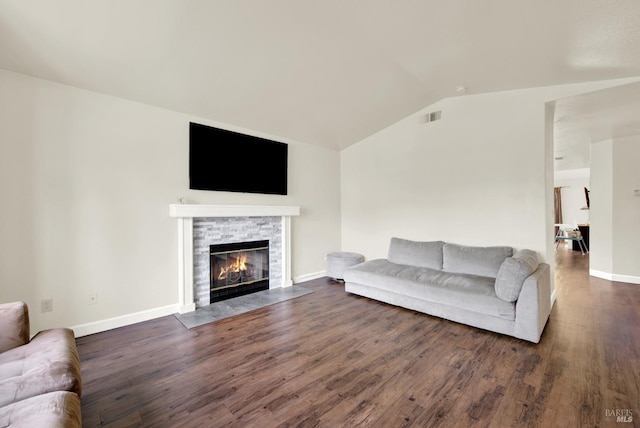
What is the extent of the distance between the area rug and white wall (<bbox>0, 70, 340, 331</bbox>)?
39 centimetres

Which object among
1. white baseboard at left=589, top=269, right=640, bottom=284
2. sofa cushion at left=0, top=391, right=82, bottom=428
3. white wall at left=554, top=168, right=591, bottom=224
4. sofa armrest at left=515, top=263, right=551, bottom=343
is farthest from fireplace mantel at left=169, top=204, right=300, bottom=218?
white wall at left=554, top=168, right=591, bottom=224

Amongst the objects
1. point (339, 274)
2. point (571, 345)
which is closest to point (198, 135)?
point (339, 274)

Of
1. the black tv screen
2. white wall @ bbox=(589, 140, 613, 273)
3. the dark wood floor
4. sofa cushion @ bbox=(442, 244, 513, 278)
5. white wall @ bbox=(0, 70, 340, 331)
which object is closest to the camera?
the dark wood floor

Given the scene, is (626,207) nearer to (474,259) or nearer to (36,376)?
(474,259)

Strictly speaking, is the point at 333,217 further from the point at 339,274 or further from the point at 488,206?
the point at 488,206

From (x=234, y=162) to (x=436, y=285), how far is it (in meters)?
3.10

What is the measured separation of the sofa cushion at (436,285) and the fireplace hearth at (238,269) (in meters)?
1.36

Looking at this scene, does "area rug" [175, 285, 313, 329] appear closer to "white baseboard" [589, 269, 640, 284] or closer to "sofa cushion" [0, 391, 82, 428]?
"sofa cushion" [0, 391, 82, 428]

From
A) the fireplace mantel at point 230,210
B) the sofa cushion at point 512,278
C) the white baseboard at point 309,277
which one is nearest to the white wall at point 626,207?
the sofa cushion at point 512,278

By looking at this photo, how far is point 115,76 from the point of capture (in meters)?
2.71

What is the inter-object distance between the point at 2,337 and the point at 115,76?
7.65 ft

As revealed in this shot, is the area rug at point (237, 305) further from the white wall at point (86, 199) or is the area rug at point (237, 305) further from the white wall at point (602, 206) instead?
the white wall at point (602, 206)

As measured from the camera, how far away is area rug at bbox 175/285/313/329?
322 centimetres

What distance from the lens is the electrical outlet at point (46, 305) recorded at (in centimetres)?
264
